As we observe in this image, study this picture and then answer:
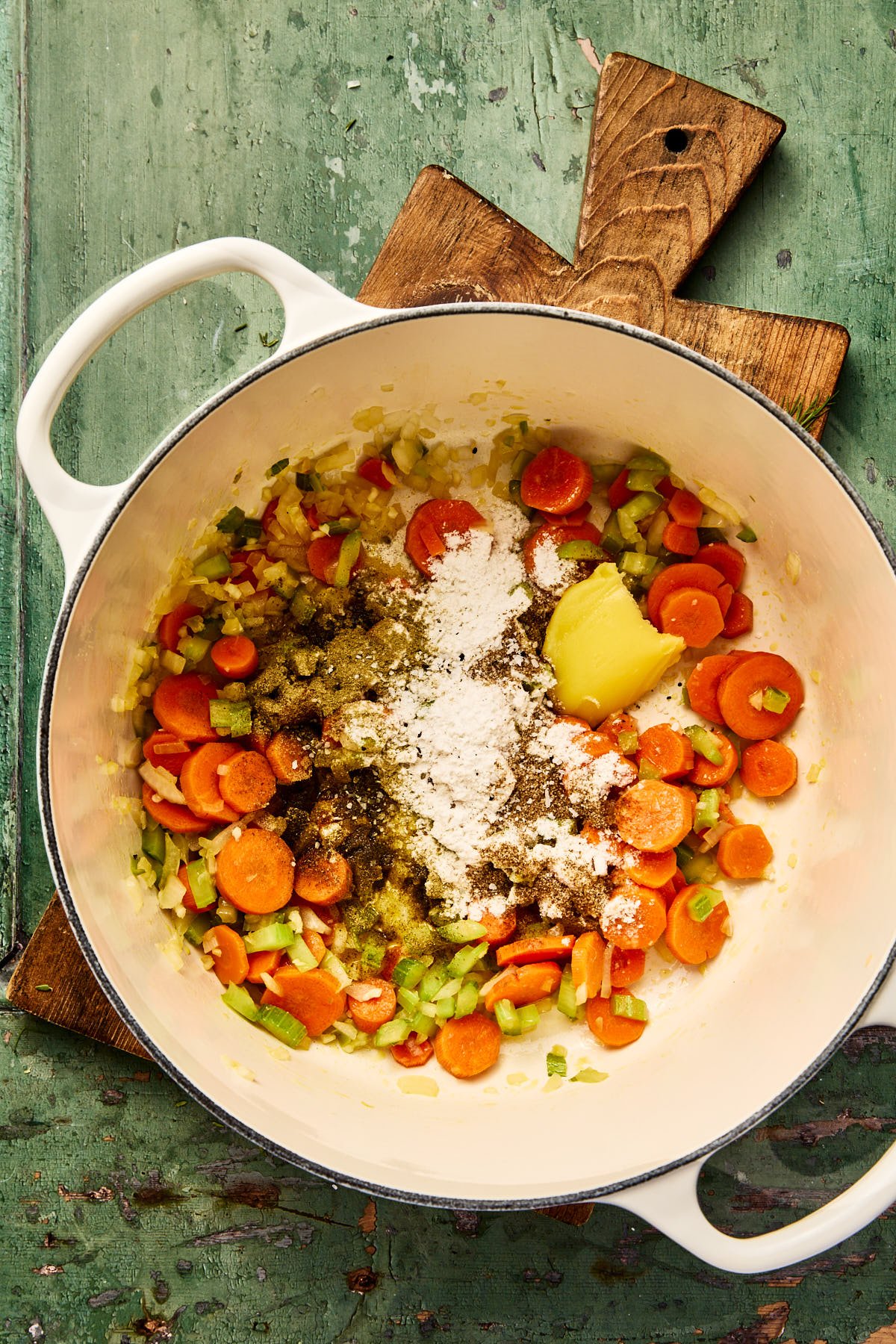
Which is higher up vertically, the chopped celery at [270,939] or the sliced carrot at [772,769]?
the sliced carrot at [772,769]

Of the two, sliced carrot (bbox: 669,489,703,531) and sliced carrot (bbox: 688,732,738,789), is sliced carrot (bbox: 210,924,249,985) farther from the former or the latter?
sliced carrot (bbox: 669,489,703,531)

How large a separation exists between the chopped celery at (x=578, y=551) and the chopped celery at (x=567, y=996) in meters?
0.82

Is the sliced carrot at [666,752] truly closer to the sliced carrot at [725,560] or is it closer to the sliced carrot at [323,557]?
the sliced carrot at [725,560]

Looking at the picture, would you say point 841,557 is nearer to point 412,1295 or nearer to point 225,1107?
point 225,1107

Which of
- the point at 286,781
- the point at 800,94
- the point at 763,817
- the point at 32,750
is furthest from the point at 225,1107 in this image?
the point at 800,94

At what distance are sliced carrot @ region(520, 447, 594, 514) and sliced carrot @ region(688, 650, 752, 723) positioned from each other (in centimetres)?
42

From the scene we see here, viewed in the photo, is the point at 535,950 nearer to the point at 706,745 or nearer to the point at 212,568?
the point at 706,745

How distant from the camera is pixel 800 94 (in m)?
1.95

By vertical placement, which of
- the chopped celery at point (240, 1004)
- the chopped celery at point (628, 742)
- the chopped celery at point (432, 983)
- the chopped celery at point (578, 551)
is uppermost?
the chopped celery at point (578, 551)

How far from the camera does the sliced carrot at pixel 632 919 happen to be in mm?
1859

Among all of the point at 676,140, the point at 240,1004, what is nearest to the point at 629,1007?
the point at 240,1004

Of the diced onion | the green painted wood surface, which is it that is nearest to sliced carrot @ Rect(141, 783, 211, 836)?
the diced onion

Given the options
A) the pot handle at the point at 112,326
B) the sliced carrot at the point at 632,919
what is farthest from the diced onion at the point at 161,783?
the sliced carrot at the point at 632,919

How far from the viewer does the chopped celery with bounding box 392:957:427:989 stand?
6.10ft
